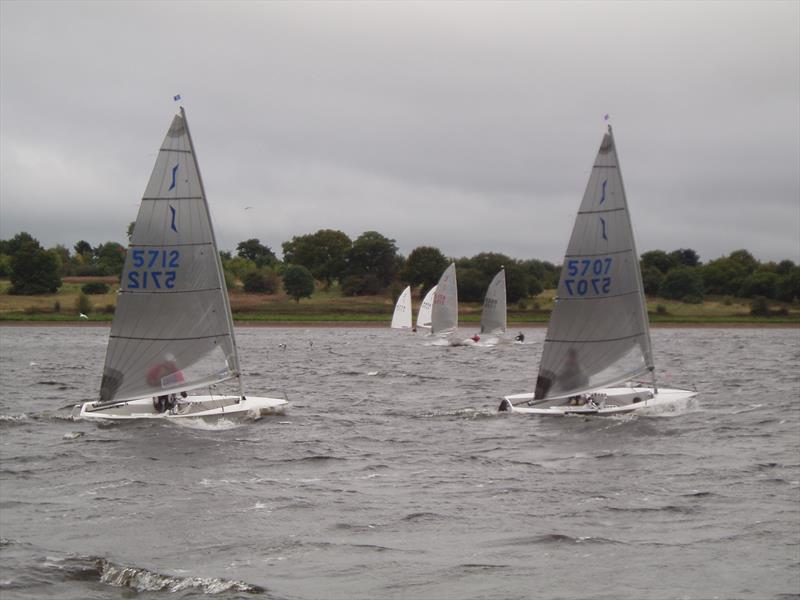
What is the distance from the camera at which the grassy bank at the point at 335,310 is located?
114 m

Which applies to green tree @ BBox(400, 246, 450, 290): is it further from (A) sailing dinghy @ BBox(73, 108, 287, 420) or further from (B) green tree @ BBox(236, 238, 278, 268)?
(A) sailing dinghy @ BBox(73, 108, 287, 420)

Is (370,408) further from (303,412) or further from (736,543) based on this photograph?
(736,543)

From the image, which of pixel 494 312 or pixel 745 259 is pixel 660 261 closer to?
pixel 745 259

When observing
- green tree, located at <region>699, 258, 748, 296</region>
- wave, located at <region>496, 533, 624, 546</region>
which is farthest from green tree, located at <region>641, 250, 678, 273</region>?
wave, located at <region>496, 533, 624, 546</region>

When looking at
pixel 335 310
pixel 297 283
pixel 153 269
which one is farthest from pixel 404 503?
pixel 297 283

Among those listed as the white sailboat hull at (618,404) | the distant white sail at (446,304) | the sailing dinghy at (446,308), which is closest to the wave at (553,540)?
the white sailboat hull at (618,404)

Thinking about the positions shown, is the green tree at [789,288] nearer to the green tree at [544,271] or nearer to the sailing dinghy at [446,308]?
the green tree at [544,271]

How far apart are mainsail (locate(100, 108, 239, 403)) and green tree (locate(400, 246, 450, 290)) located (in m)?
110

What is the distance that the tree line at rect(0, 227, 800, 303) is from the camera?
124 meters

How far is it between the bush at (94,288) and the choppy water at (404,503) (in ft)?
284

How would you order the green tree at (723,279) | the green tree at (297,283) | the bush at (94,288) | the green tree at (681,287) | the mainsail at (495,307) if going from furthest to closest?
the green tree at (723,279) → the green tree at (681,287) → the green tree at (297,283) → the bush at (94,288) → the mainsail at (495,307)

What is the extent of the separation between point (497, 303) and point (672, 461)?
188 feet

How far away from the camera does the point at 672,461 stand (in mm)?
26109

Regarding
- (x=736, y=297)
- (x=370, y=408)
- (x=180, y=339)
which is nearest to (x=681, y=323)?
(x=736, y=297)
